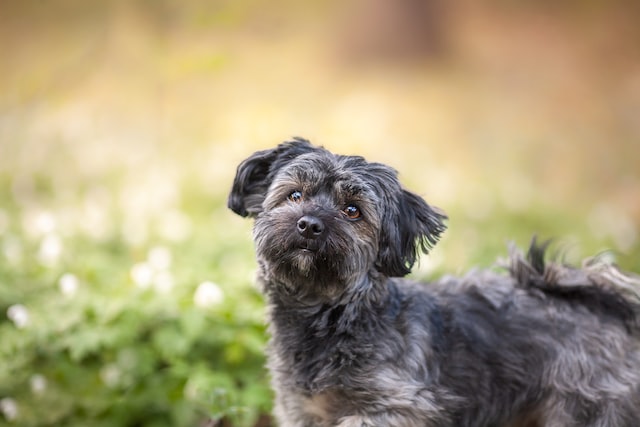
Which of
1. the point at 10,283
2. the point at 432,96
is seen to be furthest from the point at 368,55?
the point at 10,283

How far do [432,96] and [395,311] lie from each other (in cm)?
587

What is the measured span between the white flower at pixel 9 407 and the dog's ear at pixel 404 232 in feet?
8.95

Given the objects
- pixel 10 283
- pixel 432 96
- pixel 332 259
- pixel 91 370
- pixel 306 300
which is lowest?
pixel 91 370

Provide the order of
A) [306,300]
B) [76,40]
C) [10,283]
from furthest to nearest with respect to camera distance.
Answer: [76,40], [10,283], [306,300]

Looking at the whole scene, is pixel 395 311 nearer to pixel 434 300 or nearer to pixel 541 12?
pixel 434 300

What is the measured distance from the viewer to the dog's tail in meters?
4.07

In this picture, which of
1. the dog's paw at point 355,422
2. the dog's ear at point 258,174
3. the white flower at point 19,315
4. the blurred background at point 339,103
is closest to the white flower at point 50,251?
the white flower at point 19,315

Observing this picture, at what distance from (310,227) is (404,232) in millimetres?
515

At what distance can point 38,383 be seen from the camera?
5020mm

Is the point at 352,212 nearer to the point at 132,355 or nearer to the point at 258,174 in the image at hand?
the point at 258,174

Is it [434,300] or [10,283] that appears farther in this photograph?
[10,283]

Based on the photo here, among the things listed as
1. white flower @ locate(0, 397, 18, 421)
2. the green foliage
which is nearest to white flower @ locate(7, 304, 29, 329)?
the green foliage

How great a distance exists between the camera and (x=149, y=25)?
29.6 ft

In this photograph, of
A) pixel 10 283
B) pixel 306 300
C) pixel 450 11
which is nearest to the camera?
pixel 306 300
